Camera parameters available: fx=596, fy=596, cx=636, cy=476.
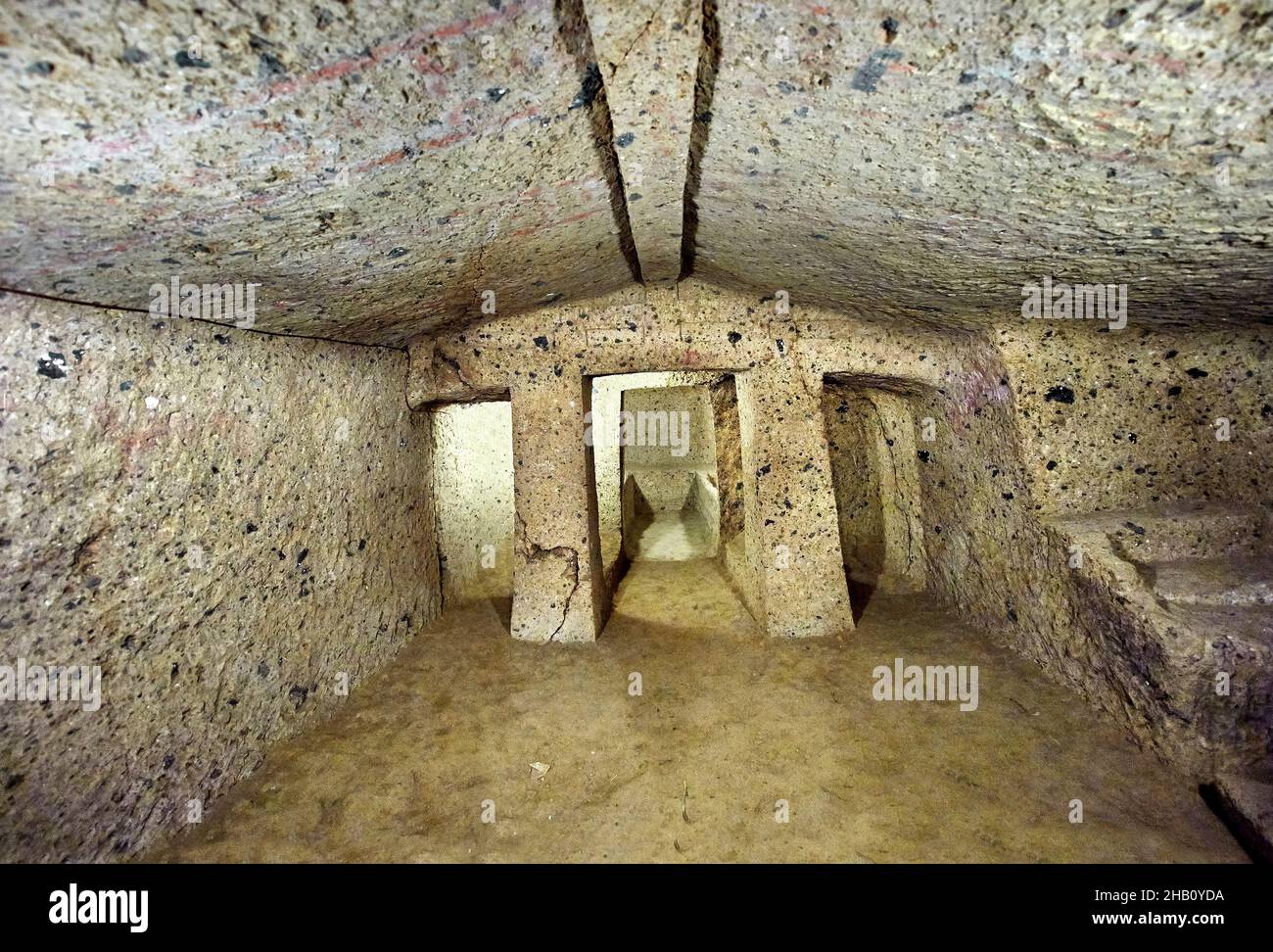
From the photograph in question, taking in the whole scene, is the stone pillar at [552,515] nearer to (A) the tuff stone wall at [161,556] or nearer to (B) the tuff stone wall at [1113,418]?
(A) the tuff stone wall at [161,556]

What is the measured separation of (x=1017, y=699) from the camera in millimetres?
2732

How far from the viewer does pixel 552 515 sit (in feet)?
11.8

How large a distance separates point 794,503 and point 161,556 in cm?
297

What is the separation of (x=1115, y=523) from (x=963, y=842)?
162cm

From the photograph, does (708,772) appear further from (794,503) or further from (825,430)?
(825,430)

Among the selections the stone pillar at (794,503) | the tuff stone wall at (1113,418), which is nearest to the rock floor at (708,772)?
the stone pillar at (794,503)

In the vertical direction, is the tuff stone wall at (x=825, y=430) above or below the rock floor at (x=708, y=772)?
above

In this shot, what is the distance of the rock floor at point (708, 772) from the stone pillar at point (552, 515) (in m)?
0.27

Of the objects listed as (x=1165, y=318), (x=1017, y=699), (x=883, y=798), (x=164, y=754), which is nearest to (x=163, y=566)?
(x=164, y=754)

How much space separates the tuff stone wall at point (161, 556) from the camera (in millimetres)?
1664

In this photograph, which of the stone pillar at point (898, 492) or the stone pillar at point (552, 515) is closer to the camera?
the stone pillar at point (552, 515)

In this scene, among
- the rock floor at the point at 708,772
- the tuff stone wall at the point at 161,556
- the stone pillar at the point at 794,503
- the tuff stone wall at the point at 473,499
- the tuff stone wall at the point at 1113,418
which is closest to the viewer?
the tuff stone wall at the point at 161,556

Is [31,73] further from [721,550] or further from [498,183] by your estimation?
[721,550]

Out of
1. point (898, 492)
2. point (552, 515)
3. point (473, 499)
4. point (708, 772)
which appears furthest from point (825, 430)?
point (473, 499)
